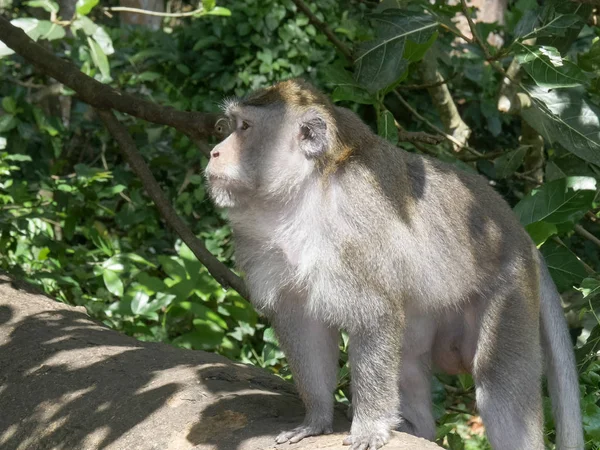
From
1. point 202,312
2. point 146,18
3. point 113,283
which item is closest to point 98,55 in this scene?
point 113,283

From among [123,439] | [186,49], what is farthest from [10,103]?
[123,439]

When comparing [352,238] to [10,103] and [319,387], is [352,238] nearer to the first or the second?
[319,387]

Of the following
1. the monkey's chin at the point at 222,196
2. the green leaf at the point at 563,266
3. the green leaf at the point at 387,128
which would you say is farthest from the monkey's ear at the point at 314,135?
the green leaf at the point at 563,266

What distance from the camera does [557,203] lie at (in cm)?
396

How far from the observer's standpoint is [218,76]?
729 cm

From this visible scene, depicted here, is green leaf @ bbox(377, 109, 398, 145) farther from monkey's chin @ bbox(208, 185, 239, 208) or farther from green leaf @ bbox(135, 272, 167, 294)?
green leaf @ bbox(135, 272, 167, 294)

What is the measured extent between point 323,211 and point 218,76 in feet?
14.1

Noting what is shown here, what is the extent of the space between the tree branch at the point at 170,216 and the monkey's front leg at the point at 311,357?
0.89 meters

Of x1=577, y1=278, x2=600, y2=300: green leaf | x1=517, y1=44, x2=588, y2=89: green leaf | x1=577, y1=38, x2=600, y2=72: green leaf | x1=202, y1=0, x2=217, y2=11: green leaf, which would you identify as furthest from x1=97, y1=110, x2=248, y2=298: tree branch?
x1=577, y1=38, x2=600, y2=72: green leaf

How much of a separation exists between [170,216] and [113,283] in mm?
1219

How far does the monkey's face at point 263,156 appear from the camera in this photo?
3285 millimetres

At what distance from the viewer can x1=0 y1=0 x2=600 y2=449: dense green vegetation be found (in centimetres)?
394

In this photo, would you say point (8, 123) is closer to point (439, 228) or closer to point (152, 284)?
point (152, 284)

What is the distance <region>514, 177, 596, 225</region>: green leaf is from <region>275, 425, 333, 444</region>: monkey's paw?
1416mm
